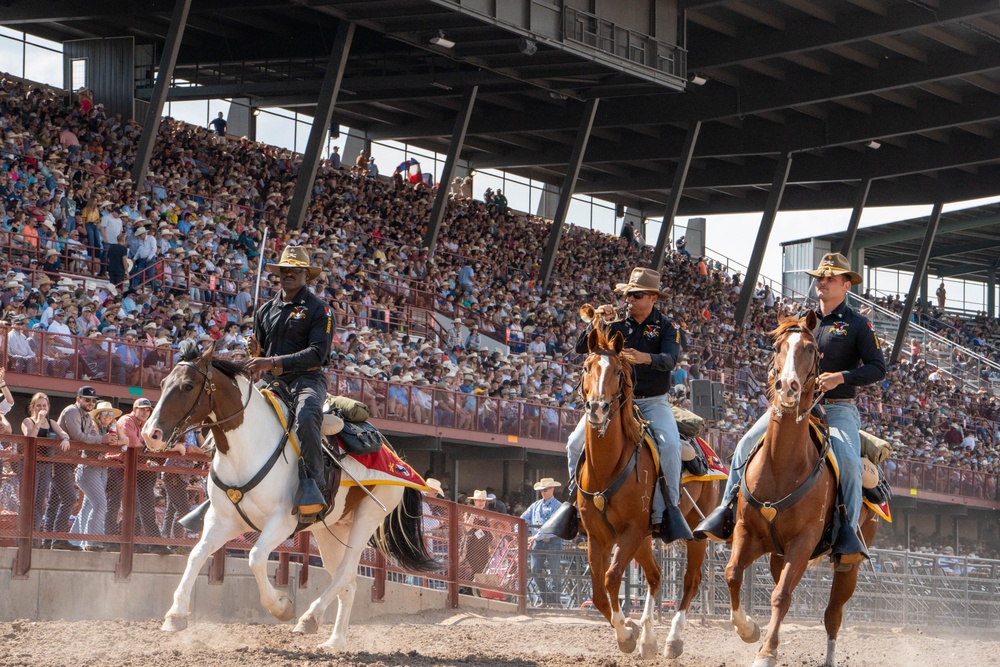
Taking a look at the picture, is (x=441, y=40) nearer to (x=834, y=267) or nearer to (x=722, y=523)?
(x=834, y=267)

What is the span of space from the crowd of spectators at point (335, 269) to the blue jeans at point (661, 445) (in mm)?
7388

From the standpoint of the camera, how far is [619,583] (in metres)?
11.4

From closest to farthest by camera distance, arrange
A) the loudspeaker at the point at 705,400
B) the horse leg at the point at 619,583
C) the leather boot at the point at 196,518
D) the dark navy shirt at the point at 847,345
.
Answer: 1. the dark navy shirt at the point at 847,345
2. the horse leg at the point at 619,583
3. the leather boot at the point at 196,518
4. the loudspeaker at the point at 705,400

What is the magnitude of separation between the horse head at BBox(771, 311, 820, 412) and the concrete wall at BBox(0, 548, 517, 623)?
684 cm

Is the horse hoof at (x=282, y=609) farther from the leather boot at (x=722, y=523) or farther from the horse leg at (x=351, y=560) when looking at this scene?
the leather boot at (x=722, y=523)

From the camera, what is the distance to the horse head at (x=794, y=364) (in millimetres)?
10062

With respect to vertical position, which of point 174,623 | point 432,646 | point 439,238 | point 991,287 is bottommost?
point 432,646

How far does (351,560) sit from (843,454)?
4220 mm

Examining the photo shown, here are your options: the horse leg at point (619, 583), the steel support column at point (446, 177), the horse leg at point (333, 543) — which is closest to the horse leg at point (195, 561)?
the horse leg at point (333, 543)

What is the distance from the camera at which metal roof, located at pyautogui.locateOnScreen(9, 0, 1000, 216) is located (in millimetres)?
34406

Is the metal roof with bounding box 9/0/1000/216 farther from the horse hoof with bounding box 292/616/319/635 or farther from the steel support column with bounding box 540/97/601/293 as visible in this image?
the horse hoof with bounding box 292/616/319/635

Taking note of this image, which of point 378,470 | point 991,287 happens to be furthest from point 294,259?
point 991,287

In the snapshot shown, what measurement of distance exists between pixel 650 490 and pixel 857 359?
2.00 m

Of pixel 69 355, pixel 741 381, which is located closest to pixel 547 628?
pixel 69 355
